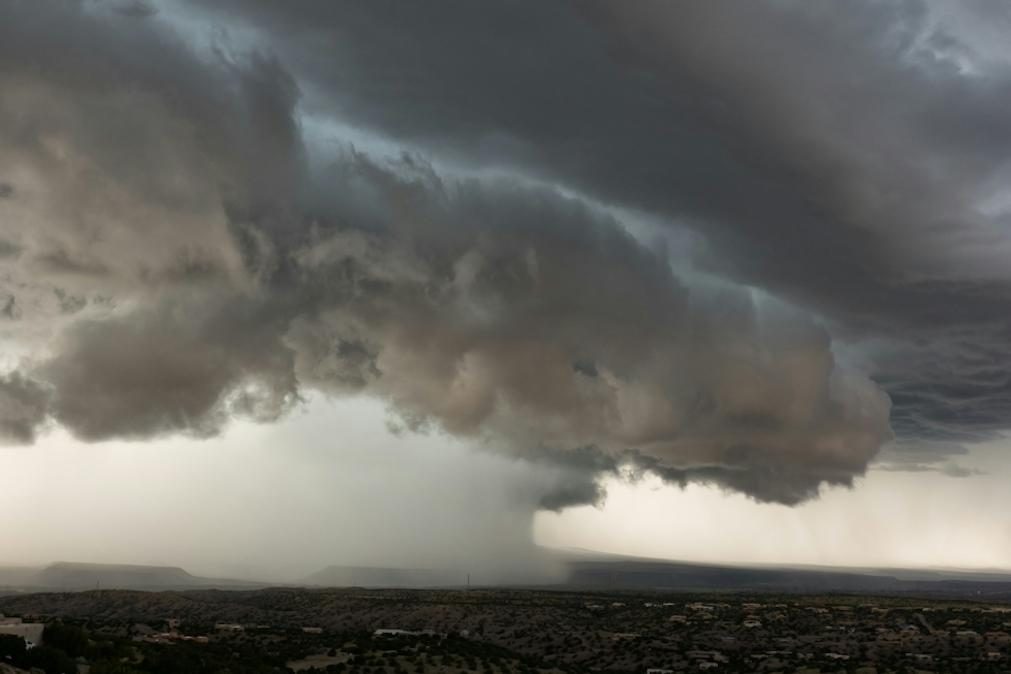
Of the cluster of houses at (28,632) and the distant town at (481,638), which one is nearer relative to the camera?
the cluster of houses at (28,632)

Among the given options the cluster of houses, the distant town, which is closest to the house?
the cluster of houses

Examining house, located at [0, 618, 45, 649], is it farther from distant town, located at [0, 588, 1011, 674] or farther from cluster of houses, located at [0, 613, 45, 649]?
distant town, located at [0, 588, 1011, 674]

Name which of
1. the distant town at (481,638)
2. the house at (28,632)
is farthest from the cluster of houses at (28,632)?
the distant town at (481,638)

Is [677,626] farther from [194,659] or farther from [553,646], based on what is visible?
[194,659]

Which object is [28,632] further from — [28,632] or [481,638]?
[481,638]

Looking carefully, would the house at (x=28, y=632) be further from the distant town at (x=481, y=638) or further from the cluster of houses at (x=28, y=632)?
the distant town at (x=481, y=638)

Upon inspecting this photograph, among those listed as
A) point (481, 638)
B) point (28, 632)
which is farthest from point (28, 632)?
point (481, 638)

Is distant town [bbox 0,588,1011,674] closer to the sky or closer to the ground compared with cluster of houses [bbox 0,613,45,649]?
closer to the ground

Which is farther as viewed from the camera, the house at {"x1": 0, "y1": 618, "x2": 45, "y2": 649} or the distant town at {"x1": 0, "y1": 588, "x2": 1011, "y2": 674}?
the distant town at {"x1": 0, "y1": 588, "x2": 1011, "y2": 674}

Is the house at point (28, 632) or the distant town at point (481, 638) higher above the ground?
the house at point (28, 632)
